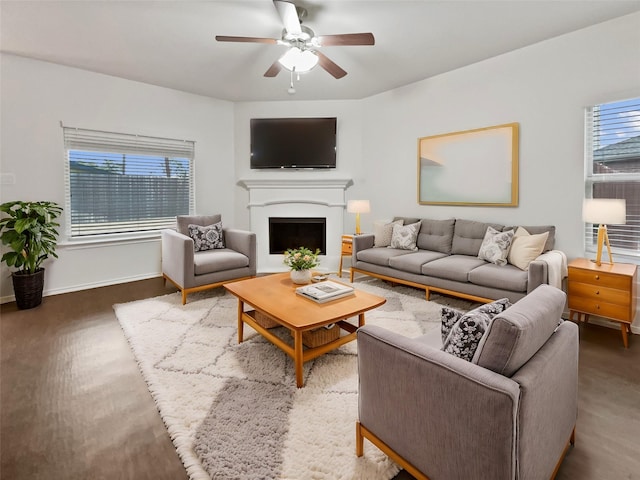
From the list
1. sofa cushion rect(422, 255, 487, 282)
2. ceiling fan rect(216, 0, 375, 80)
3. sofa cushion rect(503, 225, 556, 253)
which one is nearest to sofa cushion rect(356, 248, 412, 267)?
sofa cushion rect(422, 255, 487, 282)

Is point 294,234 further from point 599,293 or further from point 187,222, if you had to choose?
point 599,293

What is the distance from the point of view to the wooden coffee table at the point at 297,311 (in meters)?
2.10

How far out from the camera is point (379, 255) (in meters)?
4.17

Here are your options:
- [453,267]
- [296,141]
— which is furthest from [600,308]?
[296,141]

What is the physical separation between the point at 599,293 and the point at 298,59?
3172 mm

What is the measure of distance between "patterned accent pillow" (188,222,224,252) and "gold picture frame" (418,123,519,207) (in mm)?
2768

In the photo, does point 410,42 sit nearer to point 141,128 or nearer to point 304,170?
point 304,170

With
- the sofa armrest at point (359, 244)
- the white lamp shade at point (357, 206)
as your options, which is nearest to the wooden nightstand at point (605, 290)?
the sofa armrest at point (359, 244)

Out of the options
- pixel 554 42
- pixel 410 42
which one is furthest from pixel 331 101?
pixel 554 42

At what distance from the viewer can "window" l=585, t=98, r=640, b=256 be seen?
2988 millimetres

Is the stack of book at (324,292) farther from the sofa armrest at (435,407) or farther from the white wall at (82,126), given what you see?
the white wall at (82,126)

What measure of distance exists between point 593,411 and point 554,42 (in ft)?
10.9

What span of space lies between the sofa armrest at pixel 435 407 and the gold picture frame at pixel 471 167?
3.20m

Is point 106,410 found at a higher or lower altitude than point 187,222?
lower
